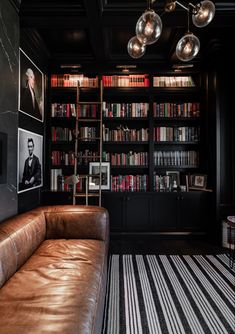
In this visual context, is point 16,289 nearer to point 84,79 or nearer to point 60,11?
point 60,11

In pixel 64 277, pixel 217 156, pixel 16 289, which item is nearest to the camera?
pixel 16 289

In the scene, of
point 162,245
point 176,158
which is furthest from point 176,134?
point 162,245

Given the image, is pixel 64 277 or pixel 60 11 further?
pixel 60 11

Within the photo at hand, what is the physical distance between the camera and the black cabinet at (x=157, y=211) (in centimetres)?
376

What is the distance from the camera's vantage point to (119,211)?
12.4 feet

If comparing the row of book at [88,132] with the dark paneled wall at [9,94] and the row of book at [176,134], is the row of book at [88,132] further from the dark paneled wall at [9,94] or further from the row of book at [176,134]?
the dark paneled wall at [9,94]

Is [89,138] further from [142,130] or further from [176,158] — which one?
[176,158]

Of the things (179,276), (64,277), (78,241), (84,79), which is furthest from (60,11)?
(179,276)

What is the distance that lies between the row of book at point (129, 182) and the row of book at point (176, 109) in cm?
109

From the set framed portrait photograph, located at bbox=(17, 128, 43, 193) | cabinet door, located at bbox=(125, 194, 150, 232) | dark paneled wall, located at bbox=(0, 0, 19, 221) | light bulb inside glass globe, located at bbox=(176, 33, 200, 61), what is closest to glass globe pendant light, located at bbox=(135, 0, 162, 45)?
light bulb inside glass globe, located at bbox=(176, 33, 200, 61)

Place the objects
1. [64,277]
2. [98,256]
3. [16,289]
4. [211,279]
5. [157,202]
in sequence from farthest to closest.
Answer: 1. [157,202]
2. [211,279]
3. [98,256]
4. [64,277]
5. [16,289]

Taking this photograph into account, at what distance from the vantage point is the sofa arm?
95.7 inches

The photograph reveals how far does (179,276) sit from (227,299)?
532mm

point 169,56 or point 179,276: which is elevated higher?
point 169,56
